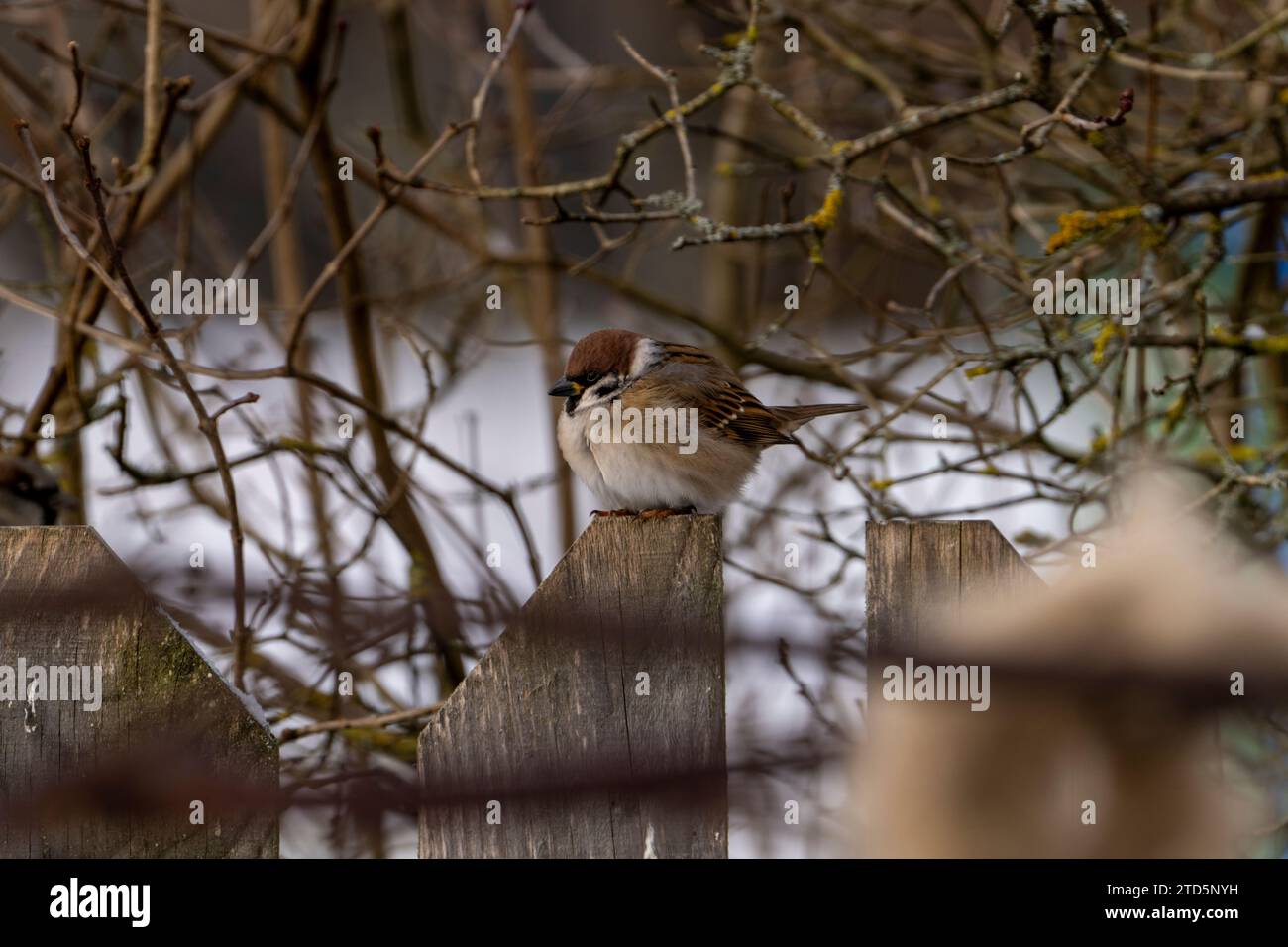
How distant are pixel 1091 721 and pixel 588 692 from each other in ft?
2.51

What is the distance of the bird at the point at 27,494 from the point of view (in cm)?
284

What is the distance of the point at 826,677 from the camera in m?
1.87

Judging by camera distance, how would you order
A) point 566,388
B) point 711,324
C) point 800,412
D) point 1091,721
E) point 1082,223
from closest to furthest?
point 1091,721 → point 1082,223 → point 566,388 → point 800,412 → point 711,324

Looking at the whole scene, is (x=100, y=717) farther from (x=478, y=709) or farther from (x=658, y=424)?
(x=658, y=424)
